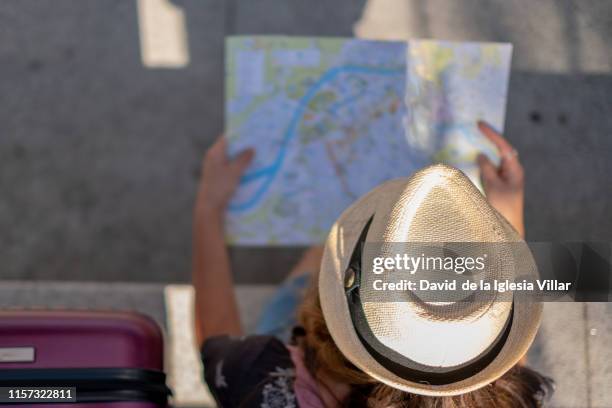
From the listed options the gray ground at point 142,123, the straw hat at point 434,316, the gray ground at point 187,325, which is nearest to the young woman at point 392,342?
the straw hat at point 434,316

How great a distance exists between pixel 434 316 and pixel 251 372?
1.26 feet

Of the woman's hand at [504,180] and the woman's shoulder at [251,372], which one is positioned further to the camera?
the woman's hand at [504,180]

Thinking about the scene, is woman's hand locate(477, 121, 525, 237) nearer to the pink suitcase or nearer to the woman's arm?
the woman's arm

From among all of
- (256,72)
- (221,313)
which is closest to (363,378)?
(221,313)

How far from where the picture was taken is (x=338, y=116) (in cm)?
125

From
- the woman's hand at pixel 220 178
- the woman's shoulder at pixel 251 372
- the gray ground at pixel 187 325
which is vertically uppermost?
the woman's hand at pixel 220 178

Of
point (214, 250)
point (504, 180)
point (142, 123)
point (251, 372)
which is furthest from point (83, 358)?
point (504, 180)

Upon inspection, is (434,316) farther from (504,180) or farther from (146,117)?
(146,117)

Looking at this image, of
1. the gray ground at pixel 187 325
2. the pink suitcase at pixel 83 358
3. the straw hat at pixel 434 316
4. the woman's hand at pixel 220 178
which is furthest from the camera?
the woman's hand at pixel 220 178

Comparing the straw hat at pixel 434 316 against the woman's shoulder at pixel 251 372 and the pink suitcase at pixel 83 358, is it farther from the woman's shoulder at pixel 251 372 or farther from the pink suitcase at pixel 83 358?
the pink suitcase at pixel 83 358

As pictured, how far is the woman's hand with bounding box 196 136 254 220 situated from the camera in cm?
122

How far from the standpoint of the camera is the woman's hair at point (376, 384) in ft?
2.31

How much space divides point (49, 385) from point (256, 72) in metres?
0.73

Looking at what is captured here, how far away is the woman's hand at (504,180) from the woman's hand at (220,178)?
50cm
